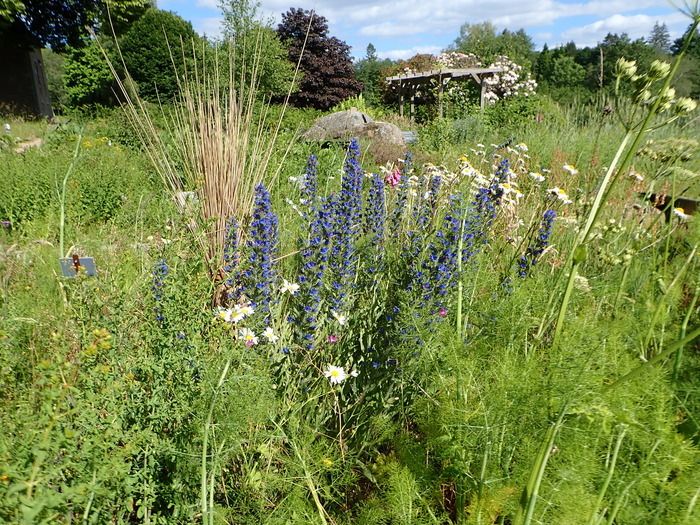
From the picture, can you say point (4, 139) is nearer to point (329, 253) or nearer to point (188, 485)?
point (329, 253)

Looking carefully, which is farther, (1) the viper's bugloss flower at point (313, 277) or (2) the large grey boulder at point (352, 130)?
(2) the large grey boulder at point (352, 130)

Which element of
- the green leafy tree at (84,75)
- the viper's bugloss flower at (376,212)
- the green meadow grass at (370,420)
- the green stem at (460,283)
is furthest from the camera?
the green leafy tree at (84,75)

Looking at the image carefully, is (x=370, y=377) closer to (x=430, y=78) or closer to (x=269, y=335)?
(x=269, y=335)

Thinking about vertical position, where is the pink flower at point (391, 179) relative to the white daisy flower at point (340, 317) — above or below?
above

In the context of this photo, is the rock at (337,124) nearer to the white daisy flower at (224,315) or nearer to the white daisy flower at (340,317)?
the white daisy flower at (340,317)

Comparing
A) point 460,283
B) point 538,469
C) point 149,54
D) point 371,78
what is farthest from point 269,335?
point 371,78

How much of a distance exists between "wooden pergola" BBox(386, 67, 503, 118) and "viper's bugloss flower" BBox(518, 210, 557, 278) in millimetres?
12027

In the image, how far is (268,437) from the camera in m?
1.71

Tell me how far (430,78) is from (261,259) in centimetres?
1492

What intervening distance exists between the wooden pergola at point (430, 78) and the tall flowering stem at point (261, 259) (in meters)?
12.3

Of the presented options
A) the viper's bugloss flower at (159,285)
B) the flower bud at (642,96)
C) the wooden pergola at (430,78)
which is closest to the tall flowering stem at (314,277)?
the viper's bugloss flower at (159,285)

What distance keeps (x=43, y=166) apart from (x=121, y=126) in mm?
3416

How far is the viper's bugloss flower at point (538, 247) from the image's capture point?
6.82ft

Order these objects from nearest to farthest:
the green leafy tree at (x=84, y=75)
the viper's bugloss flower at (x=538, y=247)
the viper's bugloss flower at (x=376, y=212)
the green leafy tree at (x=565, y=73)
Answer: the viper's bugloss flower at (x=538, y=247)
the viper's bugloss flower at (x=376, y=212)
the green leafy tree at (x=84, y=75)
the green leafy tree at (x=565, y=73)
